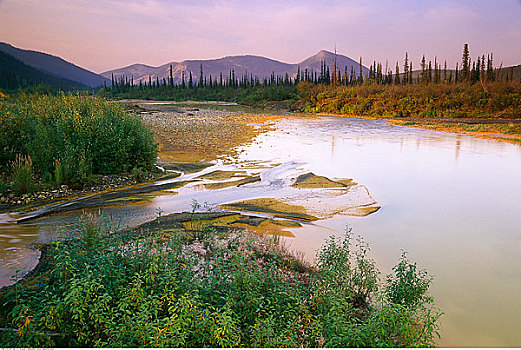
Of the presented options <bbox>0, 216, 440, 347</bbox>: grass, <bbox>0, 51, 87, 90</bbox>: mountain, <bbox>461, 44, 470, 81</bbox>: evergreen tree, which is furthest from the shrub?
<bbox>461, 44, 470, 81</bbox>: evergreen tree

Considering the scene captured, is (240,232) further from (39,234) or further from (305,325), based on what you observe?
(39,234)

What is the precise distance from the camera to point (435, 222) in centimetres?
822

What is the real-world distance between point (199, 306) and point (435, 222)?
20.0 feet

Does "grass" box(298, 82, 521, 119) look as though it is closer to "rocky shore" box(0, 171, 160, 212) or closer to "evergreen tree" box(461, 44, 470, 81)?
"evergreen tree" box(461, 44, 470, 81)

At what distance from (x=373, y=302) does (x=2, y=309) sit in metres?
4.50

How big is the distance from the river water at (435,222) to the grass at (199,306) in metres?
0.79

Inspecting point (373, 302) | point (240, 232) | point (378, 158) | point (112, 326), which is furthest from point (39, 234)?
point (378, 158)

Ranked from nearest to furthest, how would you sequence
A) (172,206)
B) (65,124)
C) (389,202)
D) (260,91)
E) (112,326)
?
1. (112,326)
2. (172,206)
3. (389,202)
4. (65,124)
5. (260,91)

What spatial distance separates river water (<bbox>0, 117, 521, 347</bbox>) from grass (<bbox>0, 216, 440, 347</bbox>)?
0.79 metres

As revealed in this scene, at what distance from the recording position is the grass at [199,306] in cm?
354

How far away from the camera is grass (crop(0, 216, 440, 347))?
3.54m

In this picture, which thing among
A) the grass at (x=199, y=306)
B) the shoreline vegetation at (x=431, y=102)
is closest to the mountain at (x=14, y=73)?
the shoreline vegetation at (x=431, y=102)

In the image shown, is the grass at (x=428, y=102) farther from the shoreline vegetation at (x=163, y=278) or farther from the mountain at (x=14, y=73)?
the mountain at (x=14, y=73)

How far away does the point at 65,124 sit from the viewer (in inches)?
419
